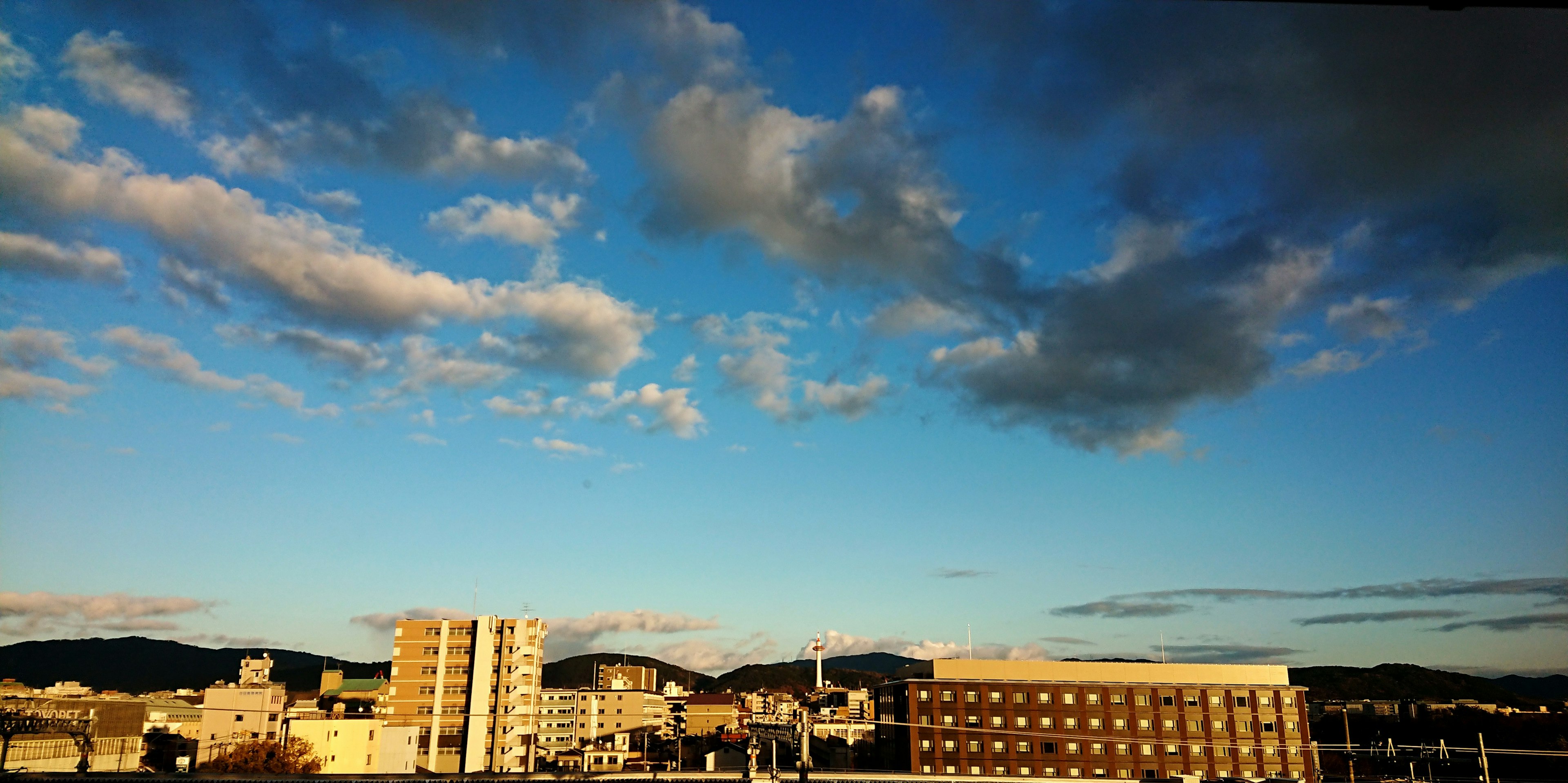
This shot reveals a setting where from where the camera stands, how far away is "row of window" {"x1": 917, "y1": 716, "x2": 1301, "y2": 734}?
101938 millimetres

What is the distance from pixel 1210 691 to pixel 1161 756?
1006 centimetres

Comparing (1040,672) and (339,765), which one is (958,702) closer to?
(1040,672)

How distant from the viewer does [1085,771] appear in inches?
3915

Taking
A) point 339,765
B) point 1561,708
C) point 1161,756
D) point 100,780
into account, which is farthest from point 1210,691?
point 1561,708

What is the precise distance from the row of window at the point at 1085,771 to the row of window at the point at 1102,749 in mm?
1576

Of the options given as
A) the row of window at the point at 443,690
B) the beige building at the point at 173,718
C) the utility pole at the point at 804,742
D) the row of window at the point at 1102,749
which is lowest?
the row of window at the point at 1102,749

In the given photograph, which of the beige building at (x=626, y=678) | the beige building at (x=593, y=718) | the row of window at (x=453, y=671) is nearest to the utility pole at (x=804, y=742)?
the beige building at (x=593, y=718)

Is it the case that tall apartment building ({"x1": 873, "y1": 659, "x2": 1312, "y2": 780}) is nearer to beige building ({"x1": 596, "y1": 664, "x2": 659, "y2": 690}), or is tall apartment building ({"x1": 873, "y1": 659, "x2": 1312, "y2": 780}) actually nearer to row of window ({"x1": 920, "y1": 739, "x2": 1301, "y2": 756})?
row of window ({"x1": 920, "y1": 739, "x2": 1301, "y2": 756})

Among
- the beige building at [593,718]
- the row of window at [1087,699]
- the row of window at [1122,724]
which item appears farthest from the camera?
the beige building at [593,718]

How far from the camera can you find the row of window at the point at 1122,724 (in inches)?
4013

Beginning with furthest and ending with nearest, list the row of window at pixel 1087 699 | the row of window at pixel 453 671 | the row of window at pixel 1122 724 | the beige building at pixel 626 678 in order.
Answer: the beige building at pixel 626 678 → the row of window at pixel 453 671 → the row of window at pixel 1087 699 → the row of window at pixel 1122 724

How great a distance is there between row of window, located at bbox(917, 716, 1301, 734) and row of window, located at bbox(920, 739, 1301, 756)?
1.66m

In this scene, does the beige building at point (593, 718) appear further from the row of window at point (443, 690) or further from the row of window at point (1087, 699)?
the row of window at point (1087, 699)

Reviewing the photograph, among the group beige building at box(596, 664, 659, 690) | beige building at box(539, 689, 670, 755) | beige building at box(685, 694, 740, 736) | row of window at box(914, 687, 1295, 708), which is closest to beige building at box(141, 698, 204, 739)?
beige building at box(539, 689, 670, 755)
